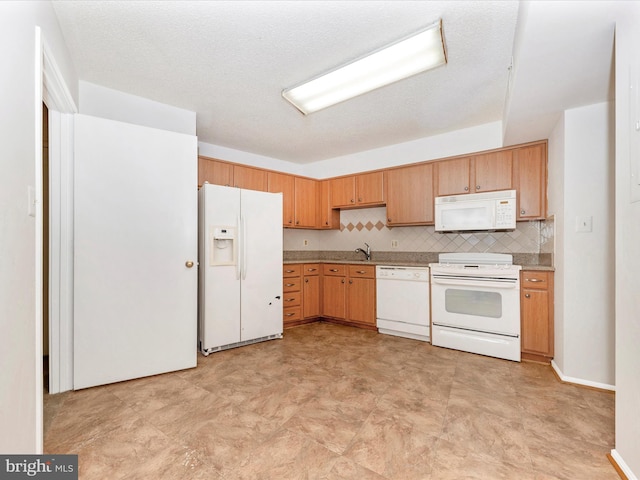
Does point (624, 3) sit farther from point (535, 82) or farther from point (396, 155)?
point (396, 155)

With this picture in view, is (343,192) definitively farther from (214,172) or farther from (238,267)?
(238,267)

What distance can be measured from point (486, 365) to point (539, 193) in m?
1.80

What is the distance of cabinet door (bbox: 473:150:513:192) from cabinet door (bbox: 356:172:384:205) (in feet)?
3.93

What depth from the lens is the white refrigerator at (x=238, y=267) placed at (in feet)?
10.4

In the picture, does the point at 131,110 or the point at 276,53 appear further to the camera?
the point at 131,110

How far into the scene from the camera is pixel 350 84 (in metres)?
2.51

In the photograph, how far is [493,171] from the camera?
3.40m

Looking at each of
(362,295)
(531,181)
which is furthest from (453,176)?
(362,295)

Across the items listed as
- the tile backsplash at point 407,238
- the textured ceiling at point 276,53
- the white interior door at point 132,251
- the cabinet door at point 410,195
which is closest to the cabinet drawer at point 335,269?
the tile backsplash at point 407,238

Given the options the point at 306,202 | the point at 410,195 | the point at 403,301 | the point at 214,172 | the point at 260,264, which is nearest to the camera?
the point at 260,264

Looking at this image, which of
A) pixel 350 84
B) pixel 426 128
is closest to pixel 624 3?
pixel 350 84

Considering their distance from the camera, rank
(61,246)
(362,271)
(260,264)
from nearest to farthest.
Result: (61,246) < (260,264) < (362,271)

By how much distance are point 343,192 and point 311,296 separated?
5.31 ft

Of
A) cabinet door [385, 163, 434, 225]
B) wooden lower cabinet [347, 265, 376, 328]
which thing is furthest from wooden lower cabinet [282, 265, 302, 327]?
cabinet door [385, 163, 434, 225]
